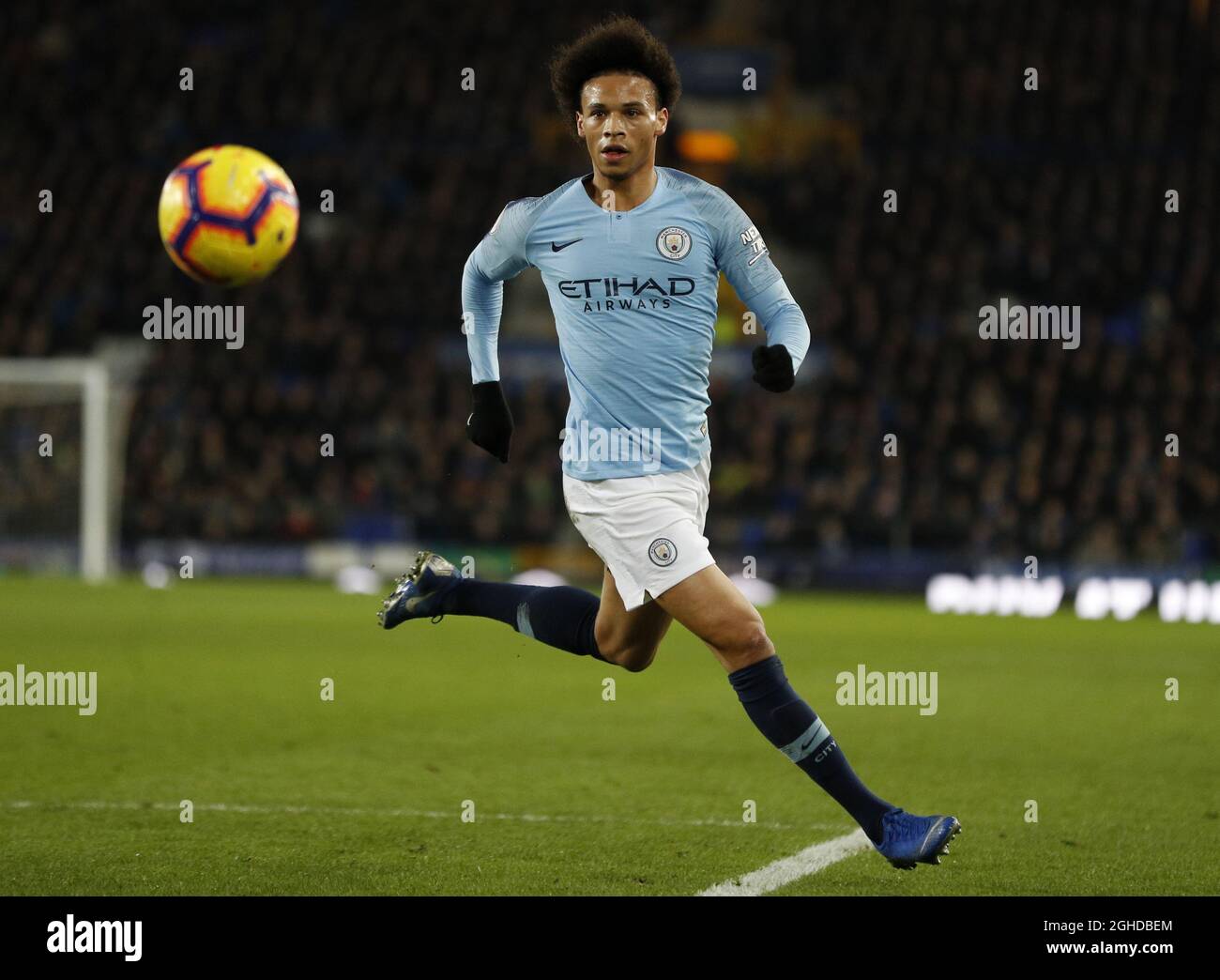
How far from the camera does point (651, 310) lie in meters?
5.07

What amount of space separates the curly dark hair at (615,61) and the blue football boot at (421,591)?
5.59ft

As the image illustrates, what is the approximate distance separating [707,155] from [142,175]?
9.47 metres

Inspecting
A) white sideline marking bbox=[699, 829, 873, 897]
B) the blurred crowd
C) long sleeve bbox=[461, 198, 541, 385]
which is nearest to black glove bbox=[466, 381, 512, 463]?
long sleeve bbox=[461, 198, 541, 385]

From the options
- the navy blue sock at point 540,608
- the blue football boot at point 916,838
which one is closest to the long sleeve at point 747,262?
the navy blue sock at point 540,608

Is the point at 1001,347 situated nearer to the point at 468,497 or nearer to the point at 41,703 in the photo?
the point at 468,497

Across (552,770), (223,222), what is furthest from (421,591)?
(223,222)

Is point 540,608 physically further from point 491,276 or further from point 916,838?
point 916,838

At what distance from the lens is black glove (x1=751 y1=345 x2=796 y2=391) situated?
4.69m

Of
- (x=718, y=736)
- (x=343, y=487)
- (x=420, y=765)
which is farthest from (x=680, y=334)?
(x=343, y=487)

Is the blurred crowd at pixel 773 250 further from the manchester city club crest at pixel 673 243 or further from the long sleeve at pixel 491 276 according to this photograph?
the manchester city club crest at pixel 673 243

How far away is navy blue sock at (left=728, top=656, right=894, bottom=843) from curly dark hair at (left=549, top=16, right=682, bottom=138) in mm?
1751

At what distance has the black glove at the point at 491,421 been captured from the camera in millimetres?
5613

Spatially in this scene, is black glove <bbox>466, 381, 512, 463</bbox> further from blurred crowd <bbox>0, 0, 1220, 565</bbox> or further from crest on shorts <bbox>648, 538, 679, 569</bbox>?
blurred crowd <bbox>0, 0, 1220, 565</bbox>

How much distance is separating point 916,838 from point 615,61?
2.41m
